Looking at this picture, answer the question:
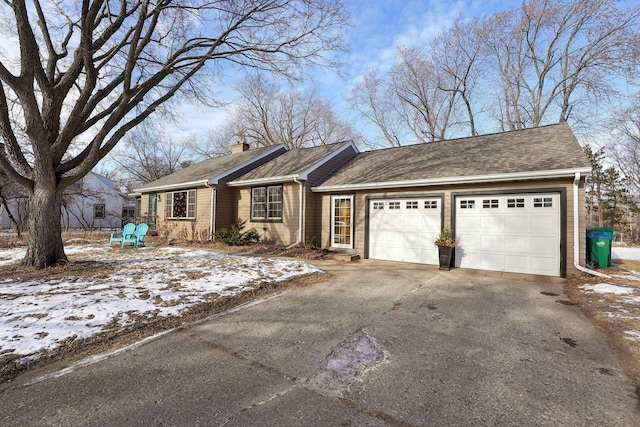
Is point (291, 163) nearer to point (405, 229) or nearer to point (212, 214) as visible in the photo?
point (212, 214)

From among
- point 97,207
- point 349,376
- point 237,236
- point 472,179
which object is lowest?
point 349,376

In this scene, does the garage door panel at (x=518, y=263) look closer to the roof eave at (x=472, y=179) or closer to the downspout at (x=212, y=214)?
the roof eave at (x=472, y=179)

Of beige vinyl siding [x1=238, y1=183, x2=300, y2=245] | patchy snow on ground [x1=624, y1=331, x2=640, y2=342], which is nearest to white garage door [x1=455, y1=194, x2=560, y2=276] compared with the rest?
patchy snow on ground [x1=624, y1=331, x2=640, y2=342]

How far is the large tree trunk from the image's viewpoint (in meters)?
6.90

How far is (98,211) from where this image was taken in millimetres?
28734

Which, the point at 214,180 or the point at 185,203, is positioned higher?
the point at 214,180

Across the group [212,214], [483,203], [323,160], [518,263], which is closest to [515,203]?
[483,203]

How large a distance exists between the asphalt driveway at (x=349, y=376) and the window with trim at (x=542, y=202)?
333 centimetres

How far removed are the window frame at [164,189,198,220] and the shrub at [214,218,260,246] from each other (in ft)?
8.89

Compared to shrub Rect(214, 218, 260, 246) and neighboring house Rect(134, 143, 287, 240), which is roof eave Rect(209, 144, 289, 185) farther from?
shrub Rect(214, 218, 260, 246)

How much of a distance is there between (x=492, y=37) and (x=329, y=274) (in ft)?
74.7

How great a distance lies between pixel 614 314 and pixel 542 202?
3363mm

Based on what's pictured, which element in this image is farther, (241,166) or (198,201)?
(241,166)

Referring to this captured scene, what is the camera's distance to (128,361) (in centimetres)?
295
